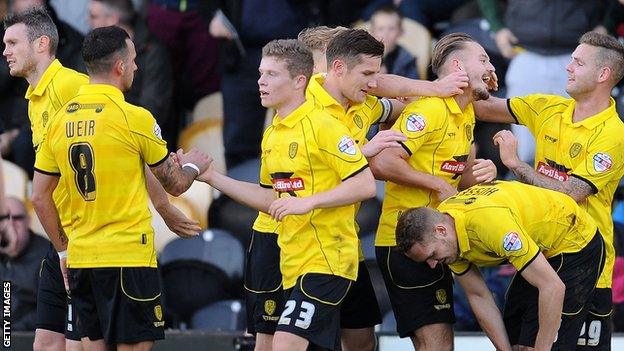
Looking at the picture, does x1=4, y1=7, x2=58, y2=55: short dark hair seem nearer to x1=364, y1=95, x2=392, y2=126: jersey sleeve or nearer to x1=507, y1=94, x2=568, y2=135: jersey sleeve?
x1=364, y1=95, x2=392, y2=126: jersey sleeve

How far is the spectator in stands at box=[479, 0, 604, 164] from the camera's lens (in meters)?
11.5

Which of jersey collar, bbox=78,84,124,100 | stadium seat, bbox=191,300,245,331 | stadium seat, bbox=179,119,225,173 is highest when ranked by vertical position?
jersey collar, bbox=78,84,124,100

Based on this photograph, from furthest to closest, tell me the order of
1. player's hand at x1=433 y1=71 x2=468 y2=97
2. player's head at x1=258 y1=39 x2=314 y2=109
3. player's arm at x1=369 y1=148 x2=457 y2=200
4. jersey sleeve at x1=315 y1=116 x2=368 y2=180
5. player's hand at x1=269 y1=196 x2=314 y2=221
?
player's hand at x1=433 y1=71 x2=468 y2=97
player's arm at x1=369 y1=148 x2=457 y2=200
player's head at x1=258 y1=39 x2=314 y2=109
jersey sleeve at x1=315 y1=116 x2=368 y2=180
player's hand at x1=269 y1=196 x2=314 y2=221

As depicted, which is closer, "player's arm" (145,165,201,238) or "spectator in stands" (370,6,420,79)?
"player's arm" (145,165,201,238)

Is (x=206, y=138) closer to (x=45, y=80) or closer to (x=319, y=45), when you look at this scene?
(x=319, y=45)

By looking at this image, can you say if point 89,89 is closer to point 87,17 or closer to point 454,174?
point 454,174

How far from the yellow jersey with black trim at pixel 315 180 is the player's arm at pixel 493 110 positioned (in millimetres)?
1317

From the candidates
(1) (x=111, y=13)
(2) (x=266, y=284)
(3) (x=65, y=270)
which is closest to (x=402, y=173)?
(2) (x=266, y=284)

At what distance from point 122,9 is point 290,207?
190 inches

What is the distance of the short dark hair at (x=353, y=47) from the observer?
8117 mm

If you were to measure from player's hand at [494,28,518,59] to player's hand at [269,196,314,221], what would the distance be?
4.39 m

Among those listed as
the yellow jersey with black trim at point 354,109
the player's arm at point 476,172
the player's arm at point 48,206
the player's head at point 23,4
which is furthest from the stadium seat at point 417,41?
the player's arm at point 48,206

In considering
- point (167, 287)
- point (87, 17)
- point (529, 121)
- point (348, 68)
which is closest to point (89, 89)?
point (348, 68)

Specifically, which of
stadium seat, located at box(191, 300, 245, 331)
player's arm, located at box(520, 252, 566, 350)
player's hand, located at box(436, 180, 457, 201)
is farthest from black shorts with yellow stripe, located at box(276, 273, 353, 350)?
stadium seat, located at box(191, 300, 245, 331)
